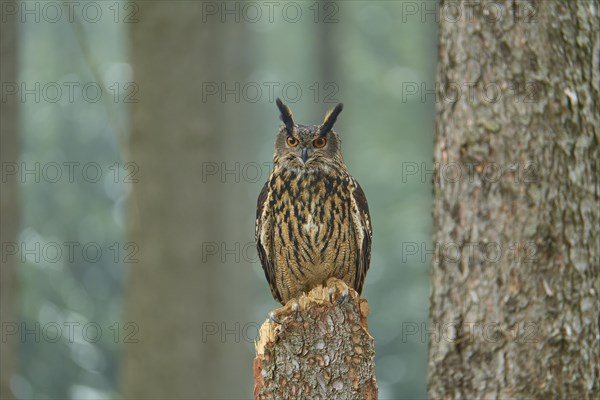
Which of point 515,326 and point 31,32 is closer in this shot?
point 515,326

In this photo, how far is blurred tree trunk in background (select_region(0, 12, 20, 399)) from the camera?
29.0ft

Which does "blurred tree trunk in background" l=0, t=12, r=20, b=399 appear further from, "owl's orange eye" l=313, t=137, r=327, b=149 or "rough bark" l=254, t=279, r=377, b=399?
"rough bark" l=254, t=279, r=377, b=399

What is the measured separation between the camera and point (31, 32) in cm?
2953

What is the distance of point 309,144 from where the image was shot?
19.1 feet

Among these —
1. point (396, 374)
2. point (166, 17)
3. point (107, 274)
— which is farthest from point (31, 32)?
point (166, 17)

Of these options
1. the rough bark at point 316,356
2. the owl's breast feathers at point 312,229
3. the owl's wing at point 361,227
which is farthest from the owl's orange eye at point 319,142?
the rough bark at point 316,356

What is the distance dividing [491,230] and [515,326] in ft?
2.23

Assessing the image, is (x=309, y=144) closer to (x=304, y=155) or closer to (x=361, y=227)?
(x=304, y=155)

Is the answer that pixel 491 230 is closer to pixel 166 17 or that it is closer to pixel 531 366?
pixel 531 366

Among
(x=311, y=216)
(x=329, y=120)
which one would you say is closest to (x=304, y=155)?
(x=329, y=120)

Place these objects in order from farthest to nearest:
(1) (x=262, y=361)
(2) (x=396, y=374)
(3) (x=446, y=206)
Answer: (2) (x=396, y=374), (3) (x=446, y=206), (1) (x=262, y=361)

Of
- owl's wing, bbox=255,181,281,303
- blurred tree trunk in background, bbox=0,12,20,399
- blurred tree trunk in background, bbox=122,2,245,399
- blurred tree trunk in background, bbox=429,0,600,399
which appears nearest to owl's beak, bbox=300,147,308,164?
owl's wing, bbox=255,181,281,303

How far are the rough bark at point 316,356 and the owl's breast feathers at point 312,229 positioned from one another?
122cm

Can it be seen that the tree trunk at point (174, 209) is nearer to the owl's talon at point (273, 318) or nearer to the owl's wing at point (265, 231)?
the owl's wing at point (265, 231)
